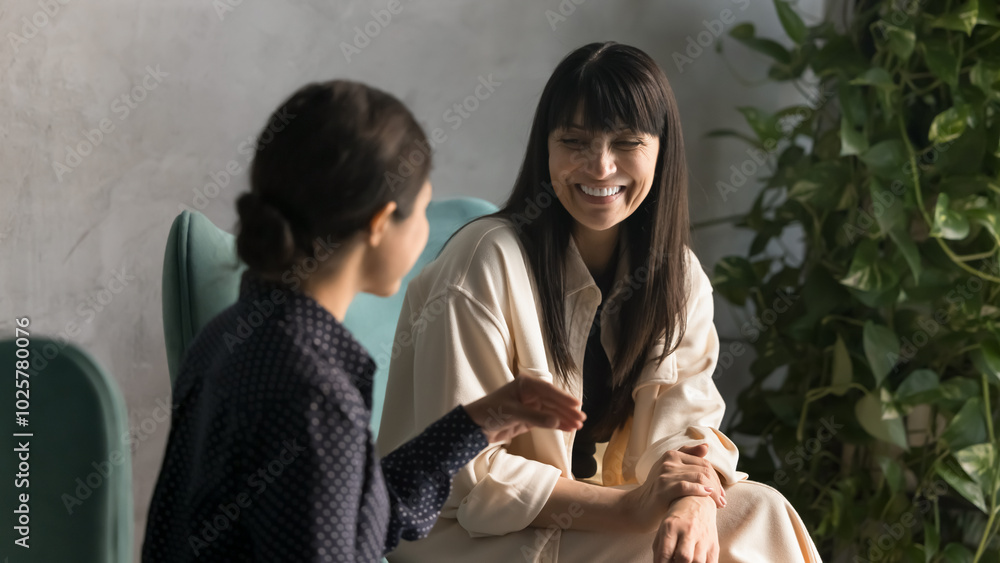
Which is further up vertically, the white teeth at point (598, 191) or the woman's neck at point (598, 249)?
the white teeth at point (598, 191)

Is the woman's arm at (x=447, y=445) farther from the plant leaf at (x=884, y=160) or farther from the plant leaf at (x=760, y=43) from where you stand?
the plant leaf at (x=760, y=43)

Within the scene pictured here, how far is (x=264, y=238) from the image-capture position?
0.78m

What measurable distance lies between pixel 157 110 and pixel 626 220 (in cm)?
84

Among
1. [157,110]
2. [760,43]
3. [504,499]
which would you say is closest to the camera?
[504,499]

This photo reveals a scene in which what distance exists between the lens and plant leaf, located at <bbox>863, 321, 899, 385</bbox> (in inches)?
71.3

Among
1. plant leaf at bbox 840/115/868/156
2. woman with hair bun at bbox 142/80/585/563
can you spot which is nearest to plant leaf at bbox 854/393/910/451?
plant leaf at bbox 840/115/868/156

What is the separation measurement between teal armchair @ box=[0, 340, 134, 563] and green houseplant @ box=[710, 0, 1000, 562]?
4.59ft

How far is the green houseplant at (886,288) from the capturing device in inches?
69.3

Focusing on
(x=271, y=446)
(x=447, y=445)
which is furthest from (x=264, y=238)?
(x=447, y=445)

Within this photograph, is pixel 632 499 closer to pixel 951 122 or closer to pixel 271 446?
pixel 271 446

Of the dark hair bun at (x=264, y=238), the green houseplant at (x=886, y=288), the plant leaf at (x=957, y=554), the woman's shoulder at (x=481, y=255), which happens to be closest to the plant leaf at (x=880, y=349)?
the green houseplant at (x=886, y=288)

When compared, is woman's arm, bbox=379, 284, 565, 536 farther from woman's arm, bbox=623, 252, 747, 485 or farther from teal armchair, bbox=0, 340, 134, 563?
teal armchair, bbox=0, 340, 134, 563

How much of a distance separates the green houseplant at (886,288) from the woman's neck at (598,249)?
0.65 m

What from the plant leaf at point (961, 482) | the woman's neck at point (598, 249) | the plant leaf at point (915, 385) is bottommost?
the plant leaf at point (961, 482)
